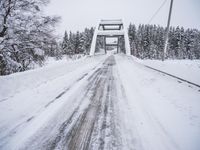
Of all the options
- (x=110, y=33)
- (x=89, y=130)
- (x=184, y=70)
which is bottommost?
(x=89, y=130)

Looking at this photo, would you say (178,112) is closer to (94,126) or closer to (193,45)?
(94,126)

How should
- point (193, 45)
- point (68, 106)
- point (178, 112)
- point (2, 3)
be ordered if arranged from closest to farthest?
point (178, 112) → point (68, 106) → point (2, 3) → point (193, 45)

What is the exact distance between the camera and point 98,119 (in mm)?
2949

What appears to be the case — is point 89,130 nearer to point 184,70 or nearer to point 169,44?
point 184,70

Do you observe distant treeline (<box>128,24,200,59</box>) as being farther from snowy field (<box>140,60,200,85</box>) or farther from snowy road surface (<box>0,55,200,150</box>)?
snowy road surface (<box>0,55,200,150</box>)

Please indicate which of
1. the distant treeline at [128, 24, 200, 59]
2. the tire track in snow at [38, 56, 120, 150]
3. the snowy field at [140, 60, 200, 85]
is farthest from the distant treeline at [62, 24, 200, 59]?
the tire track in snow at [38, 56, 120, 150]

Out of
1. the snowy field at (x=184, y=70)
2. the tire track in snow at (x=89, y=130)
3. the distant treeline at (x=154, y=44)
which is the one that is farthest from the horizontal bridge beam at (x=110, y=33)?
the distant treeline at (x=154, y=44)

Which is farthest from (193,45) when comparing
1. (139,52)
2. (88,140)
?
(88,140)

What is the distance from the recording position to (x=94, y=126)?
8.80ft

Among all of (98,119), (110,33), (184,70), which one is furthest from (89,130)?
(110,33)

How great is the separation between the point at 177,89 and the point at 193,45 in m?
65.0

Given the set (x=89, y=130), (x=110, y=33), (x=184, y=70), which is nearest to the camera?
(x=89, y=130)

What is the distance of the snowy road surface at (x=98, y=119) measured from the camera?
2.20 metres

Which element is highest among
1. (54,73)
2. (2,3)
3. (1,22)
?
(2,3)
